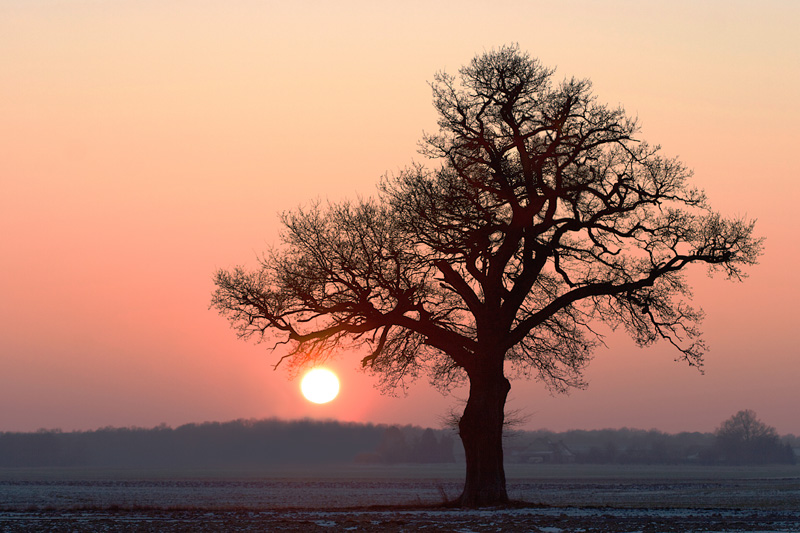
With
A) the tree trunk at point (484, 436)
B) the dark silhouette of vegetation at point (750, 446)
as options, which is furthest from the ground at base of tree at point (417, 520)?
the dark silhouette of vegetation at point (750, 446)

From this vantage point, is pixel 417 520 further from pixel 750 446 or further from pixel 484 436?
pixel 750 446

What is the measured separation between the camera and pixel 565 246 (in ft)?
85.5

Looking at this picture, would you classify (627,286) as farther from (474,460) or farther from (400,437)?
(400,437)

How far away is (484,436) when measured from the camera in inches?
979

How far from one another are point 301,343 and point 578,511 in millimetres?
10230

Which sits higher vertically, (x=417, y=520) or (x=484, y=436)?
(x=484, y=436)

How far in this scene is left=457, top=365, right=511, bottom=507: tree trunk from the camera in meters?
24.5

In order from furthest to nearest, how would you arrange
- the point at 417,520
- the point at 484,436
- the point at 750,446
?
the point at 750,446
the point at 484,436
the point at 417,520

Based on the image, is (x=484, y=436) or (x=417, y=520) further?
(x=484, y=436)

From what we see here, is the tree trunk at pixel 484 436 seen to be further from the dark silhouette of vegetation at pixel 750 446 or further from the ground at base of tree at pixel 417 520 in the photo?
the dark silhouette of vegetation at pixel 750 446

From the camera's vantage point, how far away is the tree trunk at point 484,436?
24.5 m

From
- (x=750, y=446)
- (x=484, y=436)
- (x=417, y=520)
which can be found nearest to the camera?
(x=417, y=520)

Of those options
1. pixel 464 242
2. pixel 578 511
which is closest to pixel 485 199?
pixel 464 242

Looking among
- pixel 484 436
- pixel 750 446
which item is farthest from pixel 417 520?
pixel 750 446
